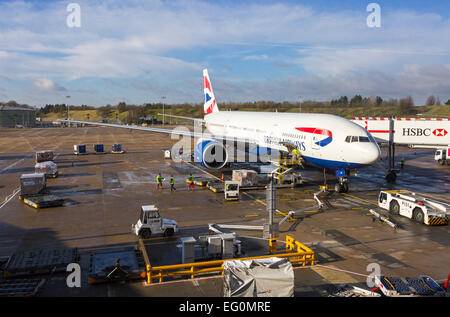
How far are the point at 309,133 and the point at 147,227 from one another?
1541 cm

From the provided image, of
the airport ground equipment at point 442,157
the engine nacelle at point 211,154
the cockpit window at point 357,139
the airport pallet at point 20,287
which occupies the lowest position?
the airport pallet at point 20,287

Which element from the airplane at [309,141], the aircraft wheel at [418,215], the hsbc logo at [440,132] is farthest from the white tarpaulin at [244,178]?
the hsbc logo at [440,132]

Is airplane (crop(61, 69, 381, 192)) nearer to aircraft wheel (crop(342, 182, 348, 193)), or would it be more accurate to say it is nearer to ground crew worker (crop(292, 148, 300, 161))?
aircraft wheel (crop(342, 182, 348, 193))

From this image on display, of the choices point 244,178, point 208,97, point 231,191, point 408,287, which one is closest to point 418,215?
point 408,287

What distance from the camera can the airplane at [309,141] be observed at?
2419 centimetres

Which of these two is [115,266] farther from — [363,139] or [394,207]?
[363,139]

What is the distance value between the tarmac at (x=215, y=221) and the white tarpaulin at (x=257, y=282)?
1385 mm

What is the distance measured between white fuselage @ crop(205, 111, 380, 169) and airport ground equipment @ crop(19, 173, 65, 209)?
57.5 feet

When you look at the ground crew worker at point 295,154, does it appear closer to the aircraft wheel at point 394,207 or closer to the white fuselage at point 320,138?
the white fuselage at point 320,138

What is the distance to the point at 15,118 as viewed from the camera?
130 m

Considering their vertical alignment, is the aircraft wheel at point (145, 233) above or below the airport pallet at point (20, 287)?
above

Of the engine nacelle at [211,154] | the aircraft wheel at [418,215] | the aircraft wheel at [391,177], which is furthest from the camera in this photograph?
the aircraft wheel at [391,177]

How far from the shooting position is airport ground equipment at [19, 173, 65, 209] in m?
22.5

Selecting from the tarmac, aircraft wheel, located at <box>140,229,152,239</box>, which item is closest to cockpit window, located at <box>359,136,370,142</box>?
the tarmac
